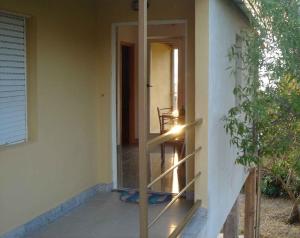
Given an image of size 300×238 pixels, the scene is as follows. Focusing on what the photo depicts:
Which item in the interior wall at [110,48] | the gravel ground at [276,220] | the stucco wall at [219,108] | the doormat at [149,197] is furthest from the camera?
the gravel ground at [276,220]

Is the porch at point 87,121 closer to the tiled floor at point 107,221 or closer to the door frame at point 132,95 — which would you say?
the tiled floor at point 107,221

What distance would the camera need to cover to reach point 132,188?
21.6 feet

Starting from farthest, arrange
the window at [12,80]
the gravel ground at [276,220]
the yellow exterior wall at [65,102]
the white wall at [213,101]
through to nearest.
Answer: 1. the gravel ground at [276,220]
2. the white wall at [213,101]
3. the yellow exterior wall at [65,102]
4. the window at [12,80]

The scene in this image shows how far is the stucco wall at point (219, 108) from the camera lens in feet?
17.7

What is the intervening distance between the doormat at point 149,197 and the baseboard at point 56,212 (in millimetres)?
350

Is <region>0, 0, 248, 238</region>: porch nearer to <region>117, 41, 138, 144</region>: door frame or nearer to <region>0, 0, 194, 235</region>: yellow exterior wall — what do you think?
<region>0, 0, 194, 235</region>: yellow exterior wall

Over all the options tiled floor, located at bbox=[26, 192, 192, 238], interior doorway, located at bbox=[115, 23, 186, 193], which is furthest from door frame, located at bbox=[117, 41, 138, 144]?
tiled floor, located at bbox=[26, 192, 192, 238]

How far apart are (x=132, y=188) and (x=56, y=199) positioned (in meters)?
1.46

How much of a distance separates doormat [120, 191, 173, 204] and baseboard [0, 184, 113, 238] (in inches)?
13.8

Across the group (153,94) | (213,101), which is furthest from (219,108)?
(153,94)

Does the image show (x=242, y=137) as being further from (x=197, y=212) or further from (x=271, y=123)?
(x=197, y=212)

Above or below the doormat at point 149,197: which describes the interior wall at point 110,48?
above

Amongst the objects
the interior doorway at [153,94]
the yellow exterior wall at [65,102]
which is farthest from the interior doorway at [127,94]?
the yellow exterior wall at [65,102]

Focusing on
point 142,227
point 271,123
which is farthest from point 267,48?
point 142,227
